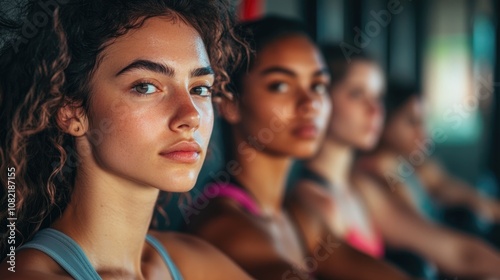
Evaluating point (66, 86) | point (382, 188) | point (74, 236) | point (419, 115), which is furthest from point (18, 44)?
point (419, 115)

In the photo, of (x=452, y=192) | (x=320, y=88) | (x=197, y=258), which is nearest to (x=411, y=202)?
(x=452, y=192)

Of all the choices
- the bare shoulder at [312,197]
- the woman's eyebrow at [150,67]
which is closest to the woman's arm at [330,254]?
the bare shoulder at [312,197]

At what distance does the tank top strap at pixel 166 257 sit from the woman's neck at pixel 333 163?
1.84 ft

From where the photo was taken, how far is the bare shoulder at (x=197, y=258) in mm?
998

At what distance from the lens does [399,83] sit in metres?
1.89

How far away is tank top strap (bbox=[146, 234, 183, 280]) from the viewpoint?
0.96 meters

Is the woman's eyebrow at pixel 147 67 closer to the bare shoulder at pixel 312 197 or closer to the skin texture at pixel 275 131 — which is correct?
the skin texture at pixel 275 131

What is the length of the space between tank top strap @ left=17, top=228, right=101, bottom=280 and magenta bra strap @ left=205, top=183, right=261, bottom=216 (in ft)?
1.22

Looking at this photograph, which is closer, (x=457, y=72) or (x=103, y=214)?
(x=103, y=214)

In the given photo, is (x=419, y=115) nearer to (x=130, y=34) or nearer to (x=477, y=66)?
(x=477, y=66)

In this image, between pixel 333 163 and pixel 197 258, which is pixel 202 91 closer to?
pixel 197 258

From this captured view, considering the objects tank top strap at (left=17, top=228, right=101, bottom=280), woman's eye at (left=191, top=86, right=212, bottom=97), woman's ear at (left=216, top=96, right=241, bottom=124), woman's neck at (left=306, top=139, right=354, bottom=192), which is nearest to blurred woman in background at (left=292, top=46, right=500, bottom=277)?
woman's neck at (left=306, top=139, right=354, bottom=192)

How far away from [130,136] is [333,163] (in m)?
0.77

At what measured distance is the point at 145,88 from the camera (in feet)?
2.84
